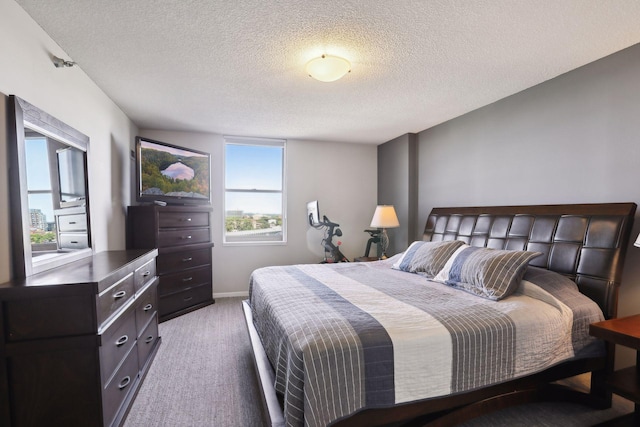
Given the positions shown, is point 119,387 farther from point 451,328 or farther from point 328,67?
point 328,67

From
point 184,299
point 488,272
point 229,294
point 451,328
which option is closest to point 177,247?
point 184,299

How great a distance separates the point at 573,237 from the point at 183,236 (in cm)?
389

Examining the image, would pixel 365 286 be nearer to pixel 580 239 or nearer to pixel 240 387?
pixel 240 387

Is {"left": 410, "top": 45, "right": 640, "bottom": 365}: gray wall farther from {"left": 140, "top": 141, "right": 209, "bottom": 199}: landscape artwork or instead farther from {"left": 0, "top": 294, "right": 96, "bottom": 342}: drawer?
{"left": 0, "top": 294, "right": 96, "bottom": 342}: drawer

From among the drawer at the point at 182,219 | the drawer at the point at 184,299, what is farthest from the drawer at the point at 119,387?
the drawer at the point at 182,219

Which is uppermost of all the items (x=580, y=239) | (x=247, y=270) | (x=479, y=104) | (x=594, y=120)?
(x=479, y=104)

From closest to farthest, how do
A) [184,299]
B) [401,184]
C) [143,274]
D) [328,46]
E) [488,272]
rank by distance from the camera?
[328,46] < [488,272] < [143,274] < [184,299] < [401,184]

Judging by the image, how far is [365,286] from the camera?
7.86 feet

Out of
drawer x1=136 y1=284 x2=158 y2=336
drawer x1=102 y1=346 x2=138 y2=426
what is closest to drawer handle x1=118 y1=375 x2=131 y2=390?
drawer x1=102 y1=346 x2=138 y2=426

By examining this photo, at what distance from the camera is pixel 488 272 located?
7.24ft

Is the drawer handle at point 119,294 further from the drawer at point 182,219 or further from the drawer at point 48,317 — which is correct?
the drawer at point 182,219

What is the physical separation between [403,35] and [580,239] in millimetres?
1943

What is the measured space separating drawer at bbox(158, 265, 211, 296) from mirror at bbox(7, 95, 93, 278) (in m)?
1.26

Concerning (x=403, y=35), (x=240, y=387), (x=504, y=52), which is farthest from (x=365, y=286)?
(x=504, y=52)
